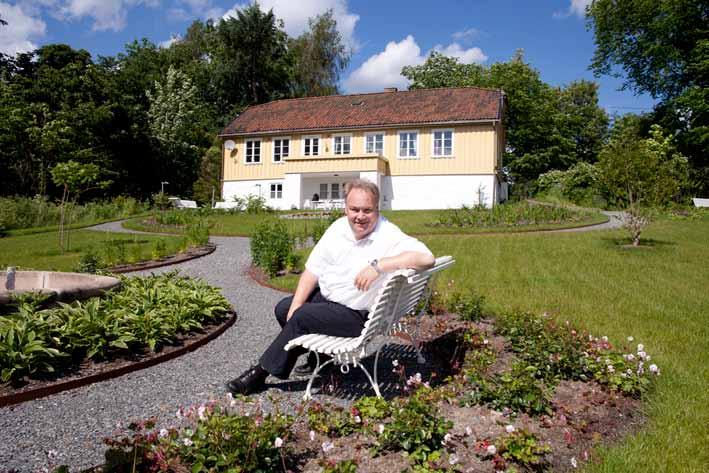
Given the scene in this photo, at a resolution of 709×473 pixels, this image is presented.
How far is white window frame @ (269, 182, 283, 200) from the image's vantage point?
34.5 meters

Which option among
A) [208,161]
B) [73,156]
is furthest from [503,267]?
[208,161]

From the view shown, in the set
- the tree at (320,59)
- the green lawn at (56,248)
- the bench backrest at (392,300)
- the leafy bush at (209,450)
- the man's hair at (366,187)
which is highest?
the tree at (320,59)

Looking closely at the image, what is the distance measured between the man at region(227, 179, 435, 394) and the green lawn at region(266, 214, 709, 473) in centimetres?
179

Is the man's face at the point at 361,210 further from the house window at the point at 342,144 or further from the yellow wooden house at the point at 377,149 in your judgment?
the house window at the point at 342,144

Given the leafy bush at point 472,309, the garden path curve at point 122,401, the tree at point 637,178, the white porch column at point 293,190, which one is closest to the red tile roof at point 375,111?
the white porch column at point 293,190

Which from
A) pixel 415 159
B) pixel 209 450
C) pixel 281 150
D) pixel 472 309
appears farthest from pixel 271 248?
pixel 281 150

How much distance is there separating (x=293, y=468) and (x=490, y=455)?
3.62 ft

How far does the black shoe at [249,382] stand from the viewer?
4133mm

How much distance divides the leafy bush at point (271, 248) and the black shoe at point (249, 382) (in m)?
6.08

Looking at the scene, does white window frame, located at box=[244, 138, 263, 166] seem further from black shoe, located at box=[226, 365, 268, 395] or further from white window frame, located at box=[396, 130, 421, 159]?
black shoe, located at box=[226, 365, 268, 395]

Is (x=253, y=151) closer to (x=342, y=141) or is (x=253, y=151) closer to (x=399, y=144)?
(x=342, y=141)

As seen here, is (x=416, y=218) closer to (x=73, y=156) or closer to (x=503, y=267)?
(x=503, y=267)

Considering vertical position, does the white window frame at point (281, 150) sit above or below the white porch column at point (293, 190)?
above

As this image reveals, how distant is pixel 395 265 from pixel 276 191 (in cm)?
3135
